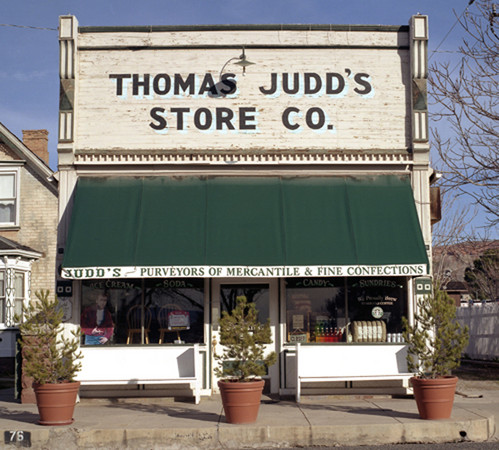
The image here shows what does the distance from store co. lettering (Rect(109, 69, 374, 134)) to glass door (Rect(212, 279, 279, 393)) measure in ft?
10.2

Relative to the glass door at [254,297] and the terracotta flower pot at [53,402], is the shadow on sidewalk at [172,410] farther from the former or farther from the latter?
the glass door at [254,297]

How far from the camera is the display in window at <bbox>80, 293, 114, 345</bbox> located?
43.0 ft

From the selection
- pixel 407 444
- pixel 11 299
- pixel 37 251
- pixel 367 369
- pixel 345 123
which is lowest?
pixel 407 444

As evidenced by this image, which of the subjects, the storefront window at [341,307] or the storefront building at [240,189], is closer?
the storefront building at [240,189]

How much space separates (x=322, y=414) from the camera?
430 inches

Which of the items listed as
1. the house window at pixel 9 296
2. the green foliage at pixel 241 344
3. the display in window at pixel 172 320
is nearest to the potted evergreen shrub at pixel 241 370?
the green foliage at pixel 241 344

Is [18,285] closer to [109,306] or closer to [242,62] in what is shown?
[109,306]

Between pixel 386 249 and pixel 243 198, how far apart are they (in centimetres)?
291

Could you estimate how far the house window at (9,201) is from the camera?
2203 centimetres

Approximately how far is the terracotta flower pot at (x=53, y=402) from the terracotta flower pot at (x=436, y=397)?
211 inches

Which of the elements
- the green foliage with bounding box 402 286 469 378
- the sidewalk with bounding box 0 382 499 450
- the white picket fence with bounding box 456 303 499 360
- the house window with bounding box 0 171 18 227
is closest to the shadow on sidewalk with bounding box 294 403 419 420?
the sidewalk with bounding box 0 382 499 450

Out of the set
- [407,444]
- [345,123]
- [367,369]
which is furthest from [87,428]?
[345,123]

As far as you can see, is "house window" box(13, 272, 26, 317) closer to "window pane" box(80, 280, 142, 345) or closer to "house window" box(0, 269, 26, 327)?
"house window" box(0, 269, 26, 327)

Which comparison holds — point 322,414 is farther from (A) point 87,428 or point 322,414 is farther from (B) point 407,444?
(A) point 87,428
